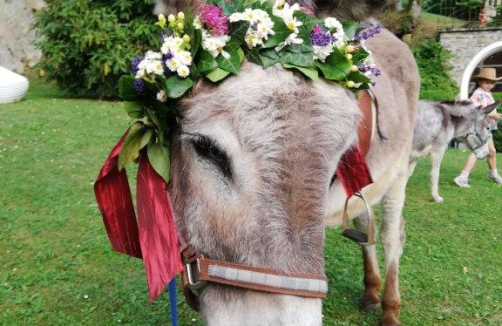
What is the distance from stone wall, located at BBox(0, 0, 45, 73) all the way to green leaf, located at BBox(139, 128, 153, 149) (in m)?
19.5

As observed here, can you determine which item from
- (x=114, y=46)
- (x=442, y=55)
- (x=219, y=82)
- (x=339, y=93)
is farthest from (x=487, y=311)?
(x=442, y=55)

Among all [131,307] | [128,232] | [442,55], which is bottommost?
[442,55]

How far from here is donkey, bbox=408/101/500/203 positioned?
8.70 metres

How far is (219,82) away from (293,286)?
2.69ft

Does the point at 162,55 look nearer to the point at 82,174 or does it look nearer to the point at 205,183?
the point at 205,183

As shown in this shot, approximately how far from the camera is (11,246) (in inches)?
210

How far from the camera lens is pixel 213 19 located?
78.7 inches

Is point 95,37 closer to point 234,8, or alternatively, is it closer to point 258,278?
point 234,8

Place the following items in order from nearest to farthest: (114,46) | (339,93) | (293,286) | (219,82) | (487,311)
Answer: (293,286), (219,82), (339,93), (487,311), (114,46)

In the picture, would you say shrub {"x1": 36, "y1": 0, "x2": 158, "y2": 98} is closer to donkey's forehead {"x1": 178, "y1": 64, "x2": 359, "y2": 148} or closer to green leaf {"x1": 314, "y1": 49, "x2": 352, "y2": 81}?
green leaf {"x1": 314, "y1": 49, "x2": 352, "y2": 81}

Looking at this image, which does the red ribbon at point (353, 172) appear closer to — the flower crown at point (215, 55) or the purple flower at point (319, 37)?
the flower crown at point (215, 55)

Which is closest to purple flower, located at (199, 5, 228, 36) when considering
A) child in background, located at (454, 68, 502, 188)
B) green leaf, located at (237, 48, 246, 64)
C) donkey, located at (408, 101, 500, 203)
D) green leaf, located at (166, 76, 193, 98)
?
green leaf, located at (237, 48, 246, 64)

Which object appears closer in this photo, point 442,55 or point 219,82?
point 219,82

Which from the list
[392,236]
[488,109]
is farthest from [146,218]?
[488,109]
